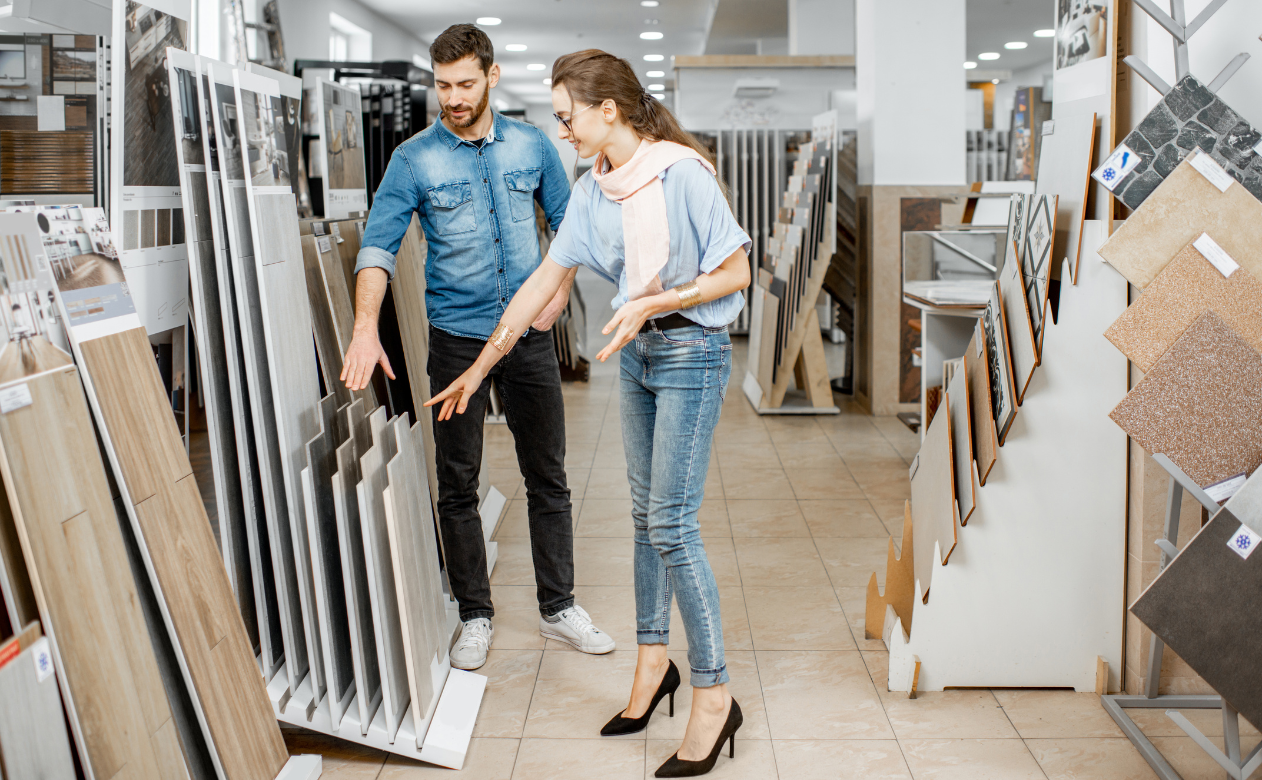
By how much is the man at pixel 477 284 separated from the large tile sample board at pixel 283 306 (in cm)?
21

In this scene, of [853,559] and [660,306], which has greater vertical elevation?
[660,306]

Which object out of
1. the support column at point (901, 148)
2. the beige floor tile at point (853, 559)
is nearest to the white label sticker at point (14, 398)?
the beige floor tile at point (853, 559)

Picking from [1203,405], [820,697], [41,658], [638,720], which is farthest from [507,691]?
[1203,405]

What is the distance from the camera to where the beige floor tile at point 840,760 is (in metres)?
2.00

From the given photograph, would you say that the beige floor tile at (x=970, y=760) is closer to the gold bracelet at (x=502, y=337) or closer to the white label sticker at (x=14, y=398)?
the gold bracelet at (x=502, y=337)

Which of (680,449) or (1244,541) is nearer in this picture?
(1244,541)

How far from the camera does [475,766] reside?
6.75ft

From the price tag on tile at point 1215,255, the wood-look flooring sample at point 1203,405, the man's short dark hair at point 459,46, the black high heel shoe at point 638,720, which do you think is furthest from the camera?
the man's short dark hair at point 459,46

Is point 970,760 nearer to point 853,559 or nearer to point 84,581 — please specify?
point 853,559

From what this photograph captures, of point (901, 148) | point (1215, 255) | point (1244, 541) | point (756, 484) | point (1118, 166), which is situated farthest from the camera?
point (901, 148)

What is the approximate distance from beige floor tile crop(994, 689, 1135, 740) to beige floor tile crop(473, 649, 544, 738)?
3.76ft

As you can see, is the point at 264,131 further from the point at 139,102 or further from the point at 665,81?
the point at 665,81

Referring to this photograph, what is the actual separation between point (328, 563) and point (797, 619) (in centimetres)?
139

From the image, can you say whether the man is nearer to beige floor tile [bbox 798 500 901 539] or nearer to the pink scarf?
the pink scarf
